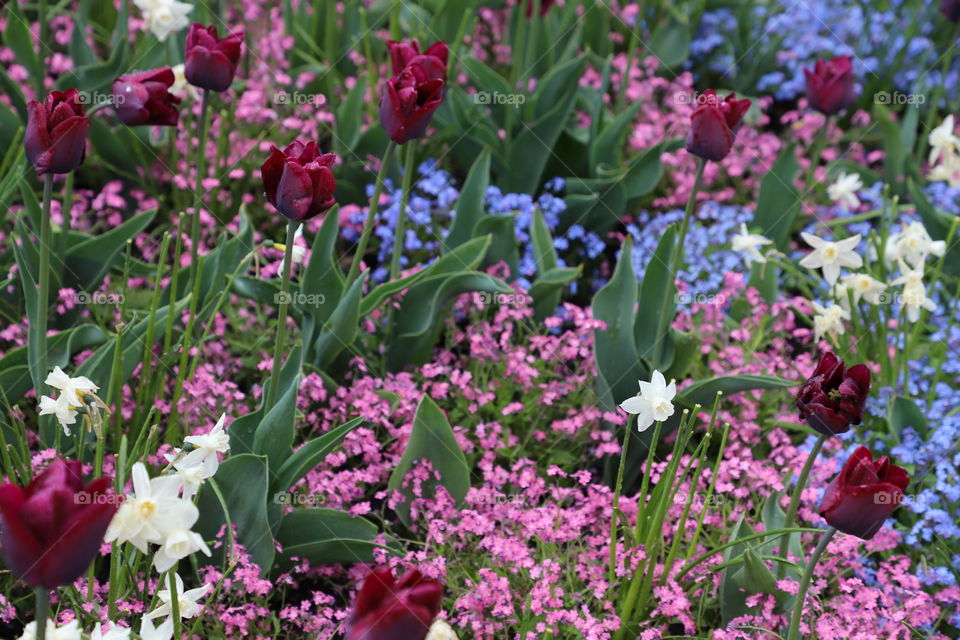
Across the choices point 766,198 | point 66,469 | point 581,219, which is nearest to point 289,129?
point 581,219

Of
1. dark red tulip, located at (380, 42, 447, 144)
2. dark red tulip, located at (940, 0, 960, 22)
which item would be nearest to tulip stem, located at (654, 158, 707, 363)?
dark red tulip, located at (380, 42, 447, 144)

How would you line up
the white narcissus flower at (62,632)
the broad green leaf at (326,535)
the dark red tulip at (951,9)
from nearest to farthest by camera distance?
the white narcissus flower at (62,632), the broad green leaf at (326,535), the dark red tulip at (951,9)

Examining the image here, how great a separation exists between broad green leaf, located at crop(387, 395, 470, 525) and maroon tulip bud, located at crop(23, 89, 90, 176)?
2.36ft

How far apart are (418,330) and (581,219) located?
28.8 inches

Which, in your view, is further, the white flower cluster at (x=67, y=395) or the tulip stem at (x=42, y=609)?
the white flower cluster at (x=67, y=395)

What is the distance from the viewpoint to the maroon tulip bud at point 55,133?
1.59 meters

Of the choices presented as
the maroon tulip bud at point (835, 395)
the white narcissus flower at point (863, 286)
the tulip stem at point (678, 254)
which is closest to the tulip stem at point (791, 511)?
the maroon tulip bud at point (835, 395)

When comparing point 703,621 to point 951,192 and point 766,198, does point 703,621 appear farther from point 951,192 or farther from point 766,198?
point 951,192

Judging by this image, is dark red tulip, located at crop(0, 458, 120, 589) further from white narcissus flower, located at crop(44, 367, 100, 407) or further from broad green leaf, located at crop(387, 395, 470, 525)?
broad green leaf, located at crop(387, 395, 470, 525)

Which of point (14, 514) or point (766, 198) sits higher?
point (766, 198)

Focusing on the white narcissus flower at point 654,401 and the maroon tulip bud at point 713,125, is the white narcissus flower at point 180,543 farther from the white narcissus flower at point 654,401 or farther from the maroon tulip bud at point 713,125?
the maroon tulip bud at point 713,125

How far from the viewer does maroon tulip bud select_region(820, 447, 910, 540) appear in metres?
1.29

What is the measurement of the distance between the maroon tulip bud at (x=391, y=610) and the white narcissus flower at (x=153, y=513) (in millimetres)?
274

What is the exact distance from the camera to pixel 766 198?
275 centimetres
